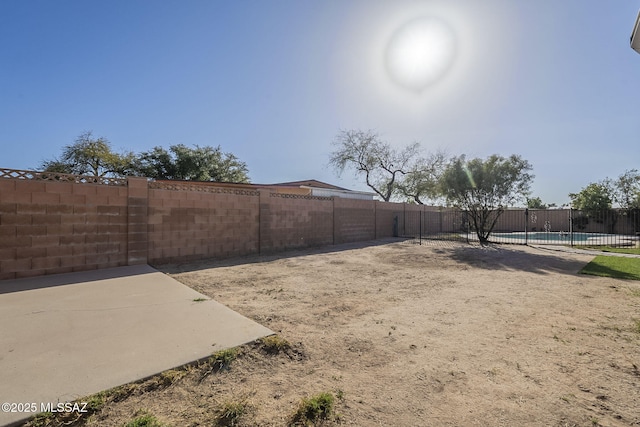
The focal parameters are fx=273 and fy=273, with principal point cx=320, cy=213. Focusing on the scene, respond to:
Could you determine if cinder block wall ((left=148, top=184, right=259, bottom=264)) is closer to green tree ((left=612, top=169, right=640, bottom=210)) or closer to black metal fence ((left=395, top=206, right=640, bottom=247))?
black metal fence ((left=395, top=206, right=640, bottom=247))

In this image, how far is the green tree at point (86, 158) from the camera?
1895cm

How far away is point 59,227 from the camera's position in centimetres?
552

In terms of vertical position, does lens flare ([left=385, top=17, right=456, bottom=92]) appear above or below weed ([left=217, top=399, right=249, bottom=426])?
above

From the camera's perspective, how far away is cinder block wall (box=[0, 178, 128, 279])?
16.6ft

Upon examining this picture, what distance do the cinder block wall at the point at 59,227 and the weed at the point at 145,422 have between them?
5.61 metres

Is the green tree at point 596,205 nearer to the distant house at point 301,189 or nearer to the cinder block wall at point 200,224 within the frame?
the distant house at point 301,189

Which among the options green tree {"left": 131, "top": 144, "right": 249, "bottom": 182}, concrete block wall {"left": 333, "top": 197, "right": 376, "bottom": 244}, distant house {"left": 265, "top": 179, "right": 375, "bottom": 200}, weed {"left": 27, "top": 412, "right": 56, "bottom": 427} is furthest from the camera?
green tree {"left": 131, "top": 144, "right": 249, "bottom": 182}

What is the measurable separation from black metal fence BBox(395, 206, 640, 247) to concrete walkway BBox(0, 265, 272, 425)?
45.2 feet

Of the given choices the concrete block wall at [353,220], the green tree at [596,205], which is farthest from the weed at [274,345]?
the green tree at [596,205]

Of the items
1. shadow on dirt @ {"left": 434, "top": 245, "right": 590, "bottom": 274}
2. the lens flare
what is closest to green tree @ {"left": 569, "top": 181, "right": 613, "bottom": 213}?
shadow on dirt @ {"left": 434, "top": 245, "right": 590, "bottom": 274}

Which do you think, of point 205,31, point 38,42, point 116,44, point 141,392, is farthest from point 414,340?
point 38,42

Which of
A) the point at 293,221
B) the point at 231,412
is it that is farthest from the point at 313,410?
the point at 293,221

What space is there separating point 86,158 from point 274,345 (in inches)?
933

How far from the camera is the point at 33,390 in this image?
1868 mm
